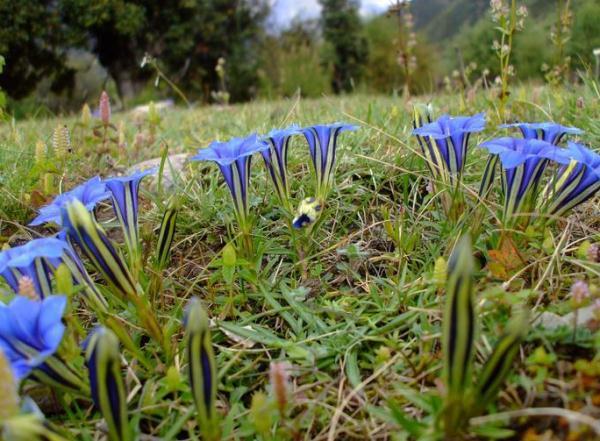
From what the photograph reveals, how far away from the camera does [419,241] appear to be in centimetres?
189

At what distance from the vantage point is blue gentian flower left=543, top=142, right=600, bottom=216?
5.00 feet

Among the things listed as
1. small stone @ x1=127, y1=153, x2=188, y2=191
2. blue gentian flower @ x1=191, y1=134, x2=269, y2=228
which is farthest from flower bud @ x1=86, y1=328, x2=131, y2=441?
small stone @ x1=127, y1=153, x2=188, y2=191

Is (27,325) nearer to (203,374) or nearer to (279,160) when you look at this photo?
(203,374)

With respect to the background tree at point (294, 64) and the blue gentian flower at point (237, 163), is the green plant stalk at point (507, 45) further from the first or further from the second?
the background tree at point (294, 64)

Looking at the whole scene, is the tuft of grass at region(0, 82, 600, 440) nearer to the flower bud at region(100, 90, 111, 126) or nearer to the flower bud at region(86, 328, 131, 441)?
the flower bud at region(86, 328, 131, 441)

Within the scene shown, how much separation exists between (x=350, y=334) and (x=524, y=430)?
532 mm

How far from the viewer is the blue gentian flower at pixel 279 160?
184cm

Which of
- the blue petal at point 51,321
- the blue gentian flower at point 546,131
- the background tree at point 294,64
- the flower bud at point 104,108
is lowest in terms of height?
the blue petal at point 51,321

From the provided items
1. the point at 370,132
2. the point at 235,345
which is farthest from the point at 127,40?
the point at 235,345

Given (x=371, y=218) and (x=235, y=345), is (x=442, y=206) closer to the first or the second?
(x=371, y=218)

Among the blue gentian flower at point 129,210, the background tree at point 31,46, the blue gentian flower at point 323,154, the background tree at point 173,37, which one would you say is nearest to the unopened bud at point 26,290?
the blue gentian flower at point 129,210

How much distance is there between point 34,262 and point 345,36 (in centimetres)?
2199

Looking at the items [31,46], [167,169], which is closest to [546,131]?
[167,169]

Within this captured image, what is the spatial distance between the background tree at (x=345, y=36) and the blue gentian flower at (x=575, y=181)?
2061 cm
